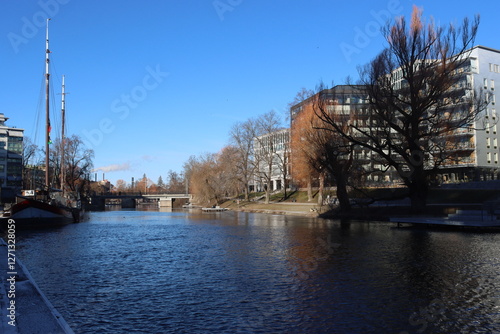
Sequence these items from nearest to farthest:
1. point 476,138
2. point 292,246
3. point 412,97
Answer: point 292,246 < point 412,97 < point 476,138

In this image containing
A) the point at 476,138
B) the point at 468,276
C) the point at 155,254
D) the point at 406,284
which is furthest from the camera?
the point at 476,138

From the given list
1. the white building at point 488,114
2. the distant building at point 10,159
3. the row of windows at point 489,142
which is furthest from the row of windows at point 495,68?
the distant building at point 10,159

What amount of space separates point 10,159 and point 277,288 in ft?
359

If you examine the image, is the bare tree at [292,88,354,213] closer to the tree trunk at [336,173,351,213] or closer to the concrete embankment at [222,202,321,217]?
the tree trunk at [336,173,351,213]

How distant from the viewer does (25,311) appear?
25.6 feet

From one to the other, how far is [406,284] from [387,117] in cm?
2516

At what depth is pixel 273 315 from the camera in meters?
9.28

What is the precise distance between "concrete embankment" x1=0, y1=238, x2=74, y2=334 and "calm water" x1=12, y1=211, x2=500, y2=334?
→ 2.72 ft

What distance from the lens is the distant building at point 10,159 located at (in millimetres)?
100456

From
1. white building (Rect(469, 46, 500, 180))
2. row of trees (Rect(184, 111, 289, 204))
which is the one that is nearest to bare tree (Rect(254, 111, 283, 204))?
row of trees (Rect(184, 111, 289, 204))

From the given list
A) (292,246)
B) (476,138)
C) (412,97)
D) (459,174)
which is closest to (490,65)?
(476,138)

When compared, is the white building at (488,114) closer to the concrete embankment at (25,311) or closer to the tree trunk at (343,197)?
the tree trunk at (343,197)

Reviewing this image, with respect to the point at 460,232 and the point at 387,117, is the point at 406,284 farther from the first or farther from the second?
the point at 387,117

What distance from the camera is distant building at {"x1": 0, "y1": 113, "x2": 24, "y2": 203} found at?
3955 inches
